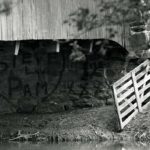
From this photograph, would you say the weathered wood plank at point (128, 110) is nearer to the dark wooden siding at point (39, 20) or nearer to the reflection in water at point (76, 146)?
the reflection in water at point (76, 146)

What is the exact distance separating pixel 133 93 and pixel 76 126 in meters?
1.85

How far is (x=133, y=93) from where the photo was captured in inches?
435

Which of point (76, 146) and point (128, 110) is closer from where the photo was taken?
point (76, 146)

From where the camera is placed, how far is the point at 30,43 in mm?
11844

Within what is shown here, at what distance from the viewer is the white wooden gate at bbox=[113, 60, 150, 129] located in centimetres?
1016

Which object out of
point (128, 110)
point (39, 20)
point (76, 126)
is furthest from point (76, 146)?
point (39, 20)

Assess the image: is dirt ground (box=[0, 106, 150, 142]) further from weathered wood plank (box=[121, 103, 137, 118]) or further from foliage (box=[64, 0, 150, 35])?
foliage (box=[64, 0, 150, 35])

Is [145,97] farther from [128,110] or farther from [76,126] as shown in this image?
[76,126]

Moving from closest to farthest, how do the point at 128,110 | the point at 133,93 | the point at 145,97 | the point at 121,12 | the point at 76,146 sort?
the point at 121,12, the point at 76,146, the point at 128,110, the point at 145,97, the point at 133,93

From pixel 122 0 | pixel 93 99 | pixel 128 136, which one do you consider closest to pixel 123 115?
pixel 128 136

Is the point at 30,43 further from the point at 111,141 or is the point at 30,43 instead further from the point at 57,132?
the point at 111,141

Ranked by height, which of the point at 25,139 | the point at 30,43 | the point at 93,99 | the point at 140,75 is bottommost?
the point at 25,139

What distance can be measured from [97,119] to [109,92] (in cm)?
163

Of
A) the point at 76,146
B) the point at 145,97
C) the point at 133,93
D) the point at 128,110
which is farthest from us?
the point at 133,93
